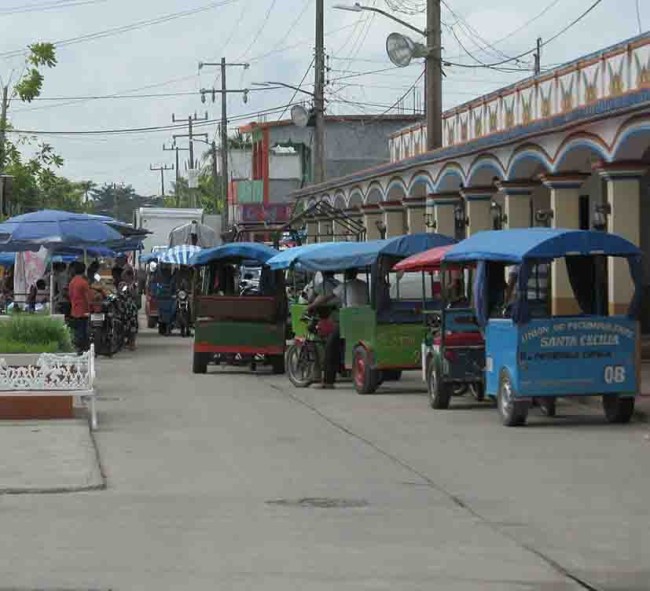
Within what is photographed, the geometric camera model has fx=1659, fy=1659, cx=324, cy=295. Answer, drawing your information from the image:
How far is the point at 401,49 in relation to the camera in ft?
124

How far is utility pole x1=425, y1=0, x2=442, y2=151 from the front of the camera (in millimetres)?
36219

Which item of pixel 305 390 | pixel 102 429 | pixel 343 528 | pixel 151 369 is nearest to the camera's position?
pixel 343 528

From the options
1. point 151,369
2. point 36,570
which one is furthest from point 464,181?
point 36,570

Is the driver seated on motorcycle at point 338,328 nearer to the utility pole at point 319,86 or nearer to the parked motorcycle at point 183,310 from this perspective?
the parked motorcycle at point 183,310

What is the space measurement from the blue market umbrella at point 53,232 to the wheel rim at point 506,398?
15.8 meters

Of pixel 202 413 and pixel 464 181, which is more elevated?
pixel 464 181

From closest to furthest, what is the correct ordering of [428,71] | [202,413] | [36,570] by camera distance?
[36,570] < [202,413] < [428,71]

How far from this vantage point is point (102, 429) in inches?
757

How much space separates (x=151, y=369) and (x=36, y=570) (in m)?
21.0

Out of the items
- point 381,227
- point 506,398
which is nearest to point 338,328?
point 506,398

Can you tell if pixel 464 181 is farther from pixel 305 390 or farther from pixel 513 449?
pixel 513 449

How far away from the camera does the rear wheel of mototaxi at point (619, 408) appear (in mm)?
19672

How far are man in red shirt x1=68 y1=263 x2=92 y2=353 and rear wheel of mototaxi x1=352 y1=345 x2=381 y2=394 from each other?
26.3 feet

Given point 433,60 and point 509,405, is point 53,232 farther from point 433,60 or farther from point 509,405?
point 509,405
